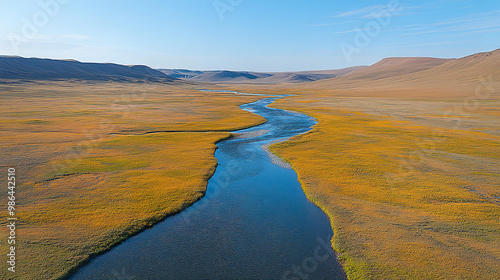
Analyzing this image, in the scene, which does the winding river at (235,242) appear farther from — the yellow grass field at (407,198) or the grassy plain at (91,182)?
the yellow grass field at (407,198)

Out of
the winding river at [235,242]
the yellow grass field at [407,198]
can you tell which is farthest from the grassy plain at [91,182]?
the yellow grass field at [407,198]

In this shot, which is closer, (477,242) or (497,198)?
(477,242)

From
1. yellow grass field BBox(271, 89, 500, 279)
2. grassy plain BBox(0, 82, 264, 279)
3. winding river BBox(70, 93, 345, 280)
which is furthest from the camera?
grassy plain BBox(0, 82, 264, 279)

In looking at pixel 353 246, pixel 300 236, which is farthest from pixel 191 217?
pixel 353 246

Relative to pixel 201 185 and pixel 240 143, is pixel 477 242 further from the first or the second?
pixel 240 143

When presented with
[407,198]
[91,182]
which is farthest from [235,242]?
[91,182]

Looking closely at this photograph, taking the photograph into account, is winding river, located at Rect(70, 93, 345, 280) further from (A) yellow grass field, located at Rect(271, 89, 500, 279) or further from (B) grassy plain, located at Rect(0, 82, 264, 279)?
(A) yellow grass field, located at Rect(271, 89, 500, 279)

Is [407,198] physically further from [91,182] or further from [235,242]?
[91,182]

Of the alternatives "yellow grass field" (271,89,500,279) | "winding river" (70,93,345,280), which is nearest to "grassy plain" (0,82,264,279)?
"winding river" (70,93,345,280)
